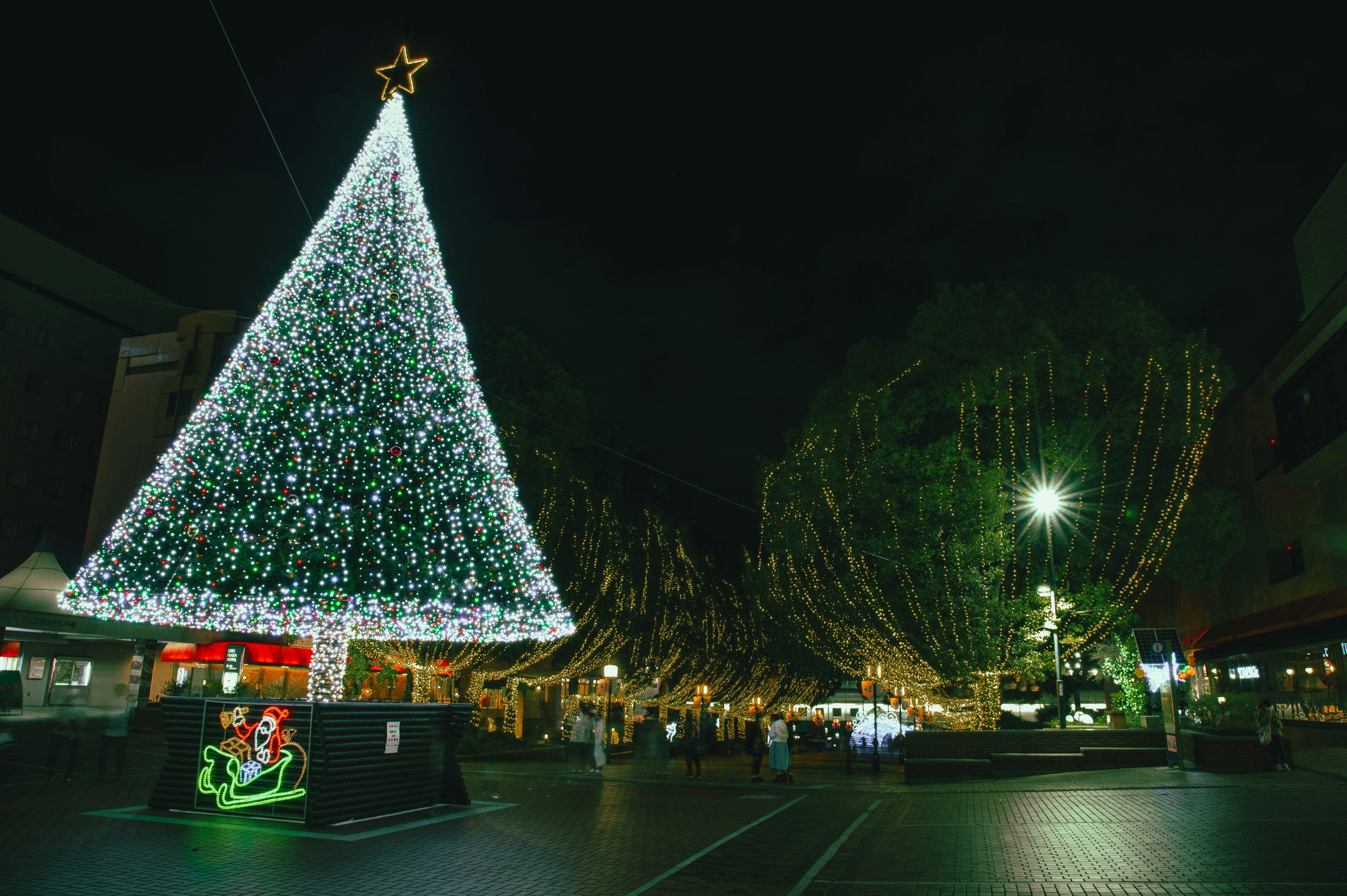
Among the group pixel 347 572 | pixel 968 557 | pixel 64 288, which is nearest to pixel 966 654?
pixel 968 557

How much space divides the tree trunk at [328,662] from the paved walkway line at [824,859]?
6958 mm

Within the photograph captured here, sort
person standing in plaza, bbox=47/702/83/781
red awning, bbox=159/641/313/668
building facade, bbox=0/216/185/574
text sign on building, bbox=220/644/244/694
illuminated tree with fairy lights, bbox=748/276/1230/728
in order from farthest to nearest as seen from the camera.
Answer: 1. building facade, bbox=0/216/185/574
2. red awning, bbox=159/641/313/668
3. text sign on building, bbox=220/644/244/694
4. illuminated tree with fairy lights, bbox=748/276/1230/728
5. person standing in plaza, bbox=47/702/83/781

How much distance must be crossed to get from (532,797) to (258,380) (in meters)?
7.60

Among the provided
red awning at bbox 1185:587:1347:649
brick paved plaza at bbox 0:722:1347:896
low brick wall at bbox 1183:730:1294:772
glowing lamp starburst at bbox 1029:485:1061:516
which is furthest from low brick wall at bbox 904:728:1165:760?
red awning at bbox 1185:587:1347:649

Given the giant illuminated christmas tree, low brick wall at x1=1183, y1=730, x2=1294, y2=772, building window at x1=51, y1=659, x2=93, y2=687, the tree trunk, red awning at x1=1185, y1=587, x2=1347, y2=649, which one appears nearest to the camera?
the giant illuminated christmas tree

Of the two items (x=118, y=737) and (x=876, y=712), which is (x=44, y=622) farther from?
(x=876, y=712)

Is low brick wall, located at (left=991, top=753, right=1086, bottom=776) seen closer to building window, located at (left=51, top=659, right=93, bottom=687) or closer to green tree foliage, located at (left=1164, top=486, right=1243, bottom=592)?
green tree foliage, located at (left=1164, top=486, right=1243, bottom=592)

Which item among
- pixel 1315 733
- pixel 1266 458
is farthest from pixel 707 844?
pixel 1266 458

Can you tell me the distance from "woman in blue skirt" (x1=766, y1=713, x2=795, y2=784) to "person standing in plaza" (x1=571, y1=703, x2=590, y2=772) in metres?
4.10

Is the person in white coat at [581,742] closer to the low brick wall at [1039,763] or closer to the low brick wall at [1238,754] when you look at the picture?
the low brick wall at [1039,763]

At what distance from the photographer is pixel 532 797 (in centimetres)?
1414

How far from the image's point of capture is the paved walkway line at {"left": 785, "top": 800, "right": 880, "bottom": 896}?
7.59 metres

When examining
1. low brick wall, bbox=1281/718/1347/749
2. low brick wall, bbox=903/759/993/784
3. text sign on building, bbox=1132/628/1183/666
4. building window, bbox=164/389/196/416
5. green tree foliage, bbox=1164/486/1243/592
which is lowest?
low brick wall, bbox=903/759/993/784

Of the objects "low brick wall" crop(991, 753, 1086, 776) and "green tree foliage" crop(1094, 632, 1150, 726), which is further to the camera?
"green tree foliage" crop(1094, 632, 1150, 726)
